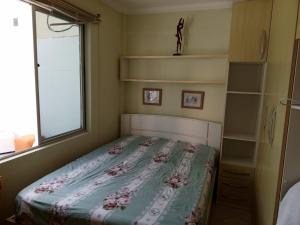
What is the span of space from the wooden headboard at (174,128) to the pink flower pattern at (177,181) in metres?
1.07

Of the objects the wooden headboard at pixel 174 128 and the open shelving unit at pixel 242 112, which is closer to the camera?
the open shelving unit at pixel 242 112

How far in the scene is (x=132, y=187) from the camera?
1830 mm

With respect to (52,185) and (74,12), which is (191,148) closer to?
(52,185)

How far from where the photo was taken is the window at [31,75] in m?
2.00

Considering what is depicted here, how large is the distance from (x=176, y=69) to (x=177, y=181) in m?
1.81

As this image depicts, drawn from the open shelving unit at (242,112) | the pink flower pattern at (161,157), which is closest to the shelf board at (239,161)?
the open shelving unit at (242,112)

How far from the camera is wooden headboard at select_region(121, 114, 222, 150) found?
9.84ft

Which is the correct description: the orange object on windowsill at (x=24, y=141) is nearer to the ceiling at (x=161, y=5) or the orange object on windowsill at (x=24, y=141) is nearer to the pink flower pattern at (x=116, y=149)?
the pink flower pattern at (x=116, y=149)

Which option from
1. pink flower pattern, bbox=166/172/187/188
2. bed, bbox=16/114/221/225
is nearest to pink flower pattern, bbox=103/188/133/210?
bed, bbox=16/114/221/225

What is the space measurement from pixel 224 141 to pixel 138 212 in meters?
1.96

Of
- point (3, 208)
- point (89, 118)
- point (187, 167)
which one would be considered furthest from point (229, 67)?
point (3, 208)

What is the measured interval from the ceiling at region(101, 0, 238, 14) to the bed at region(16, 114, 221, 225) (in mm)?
1599

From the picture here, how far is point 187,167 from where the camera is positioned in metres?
2.30

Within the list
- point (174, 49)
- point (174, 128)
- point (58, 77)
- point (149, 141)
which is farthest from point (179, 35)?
point (58, 77)
